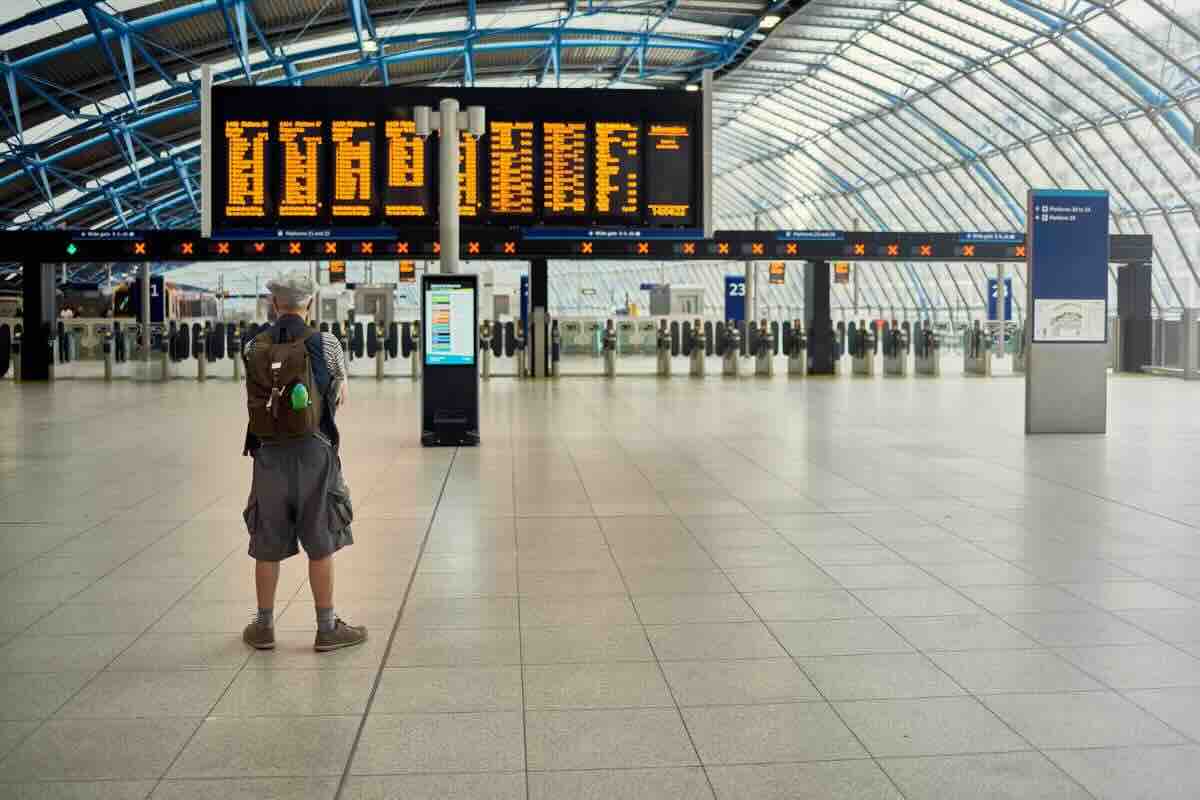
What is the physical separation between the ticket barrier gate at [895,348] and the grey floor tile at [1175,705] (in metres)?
28.2

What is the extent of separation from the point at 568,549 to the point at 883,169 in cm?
4100

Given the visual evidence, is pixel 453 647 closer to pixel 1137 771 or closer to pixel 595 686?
pixel 595 686

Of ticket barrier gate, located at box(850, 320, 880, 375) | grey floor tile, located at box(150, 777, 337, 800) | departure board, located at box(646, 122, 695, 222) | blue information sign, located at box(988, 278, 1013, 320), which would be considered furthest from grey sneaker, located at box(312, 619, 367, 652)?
blue information sign, located at box(988, 278, 1013, 320)

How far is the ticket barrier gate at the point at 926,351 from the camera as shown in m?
32.5

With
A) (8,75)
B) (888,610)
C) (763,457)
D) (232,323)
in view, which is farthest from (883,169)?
(888,610)

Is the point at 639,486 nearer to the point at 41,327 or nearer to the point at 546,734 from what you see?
the point at 546,734

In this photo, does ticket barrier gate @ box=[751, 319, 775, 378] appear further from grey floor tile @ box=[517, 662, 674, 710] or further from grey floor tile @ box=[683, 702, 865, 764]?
grey floor tile @ box=[683, 702, 865, 764]

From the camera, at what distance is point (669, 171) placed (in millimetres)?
17078

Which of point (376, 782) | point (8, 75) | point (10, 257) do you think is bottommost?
point (376, 782)

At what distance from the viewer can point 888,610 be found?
6215 millimetres

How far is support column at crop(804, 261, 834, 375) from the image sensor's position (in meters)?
29.9

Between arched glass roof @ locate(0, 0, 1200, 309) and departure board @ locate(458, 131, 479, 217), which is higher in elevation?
arched glass roof @ locate(0, 0, 1200, 309)

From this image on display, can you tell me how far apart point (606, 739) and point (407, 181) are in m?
13.1

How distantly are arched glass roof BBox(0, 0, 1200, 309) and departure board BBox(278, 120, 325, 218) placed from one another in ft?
38.4
